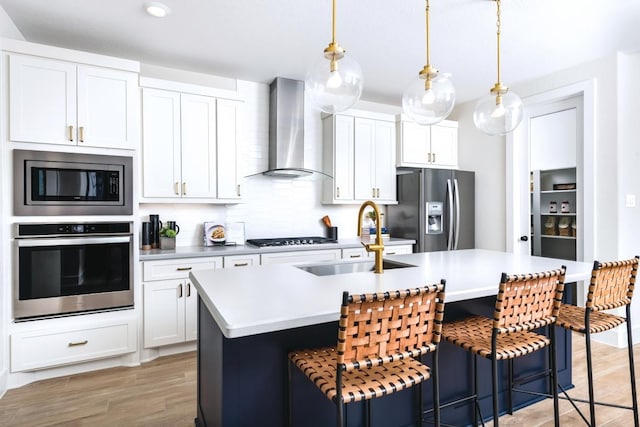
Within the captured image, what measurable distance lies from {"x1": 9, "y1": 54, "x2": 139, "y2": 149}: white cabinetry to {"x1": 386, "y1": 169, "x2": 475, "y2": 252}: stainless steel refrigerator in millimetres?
2928

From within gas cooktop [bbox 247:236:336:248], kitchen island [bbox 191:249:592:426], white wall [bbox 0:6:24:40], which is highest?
white wall [bbox 0:6:24:40]

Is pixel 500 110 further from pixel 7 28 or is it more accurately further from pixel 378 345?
pixel 7 28

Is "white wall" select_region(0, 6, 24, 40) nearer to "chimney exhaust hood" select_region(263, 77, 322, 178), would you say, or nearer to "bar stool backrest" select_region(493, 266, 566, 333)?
"chimney exhaust hood" select_region(263, 77, 322, 178)

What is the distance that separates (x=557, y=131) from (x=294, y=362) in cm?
388

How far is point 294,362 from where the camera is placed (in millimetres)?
1498

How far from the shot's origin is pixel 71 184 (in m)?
2.72

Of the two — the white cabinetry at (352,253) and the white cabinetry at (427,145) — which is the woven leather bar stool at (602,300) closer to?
the white cabinetry at (352,253)

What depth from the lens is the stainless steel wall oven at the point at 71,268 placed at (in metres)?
2.58

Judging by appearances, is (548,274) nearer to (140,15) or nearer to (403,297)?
(403,297)

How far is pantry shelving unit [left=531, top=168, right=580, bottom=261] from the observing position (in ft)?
12.5

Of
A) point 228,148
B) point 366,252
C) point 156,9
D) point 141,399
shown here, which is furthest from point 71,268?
point 366,252

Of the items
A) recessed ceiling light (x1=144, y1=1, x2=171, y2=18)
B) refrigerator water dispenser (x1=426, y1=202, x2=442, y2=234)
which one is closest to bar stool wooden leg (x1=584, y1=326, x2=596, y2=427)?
refrigerator water dispenser (x1=426, y1=202, x2=442, y2=234)

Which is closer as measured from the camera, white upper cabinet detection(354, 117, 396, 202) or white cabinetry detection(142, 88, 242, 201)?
white cabinetry detection(142, 88, 242, 201)

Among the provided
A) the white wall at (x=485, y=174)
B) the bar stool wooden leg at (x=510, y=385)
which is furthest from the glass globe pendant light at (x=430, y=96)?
the white wall at (x=485, y=174)
